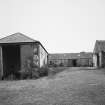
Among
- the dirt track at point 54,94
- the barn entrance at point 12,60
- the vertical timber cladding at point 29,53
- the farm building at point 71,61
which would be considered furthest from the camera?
the farm building at point 71,61

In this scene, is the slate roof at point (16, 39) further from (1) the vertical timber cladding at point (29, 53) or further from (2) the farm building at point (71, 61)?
(2) the farm building at point (71, 61)

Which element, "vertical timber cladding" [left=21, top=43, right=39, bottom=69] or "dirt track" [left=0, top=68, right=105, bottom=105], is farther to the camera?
"vertical timber cladding" [left=21, top=43, right=39, bottom=69]

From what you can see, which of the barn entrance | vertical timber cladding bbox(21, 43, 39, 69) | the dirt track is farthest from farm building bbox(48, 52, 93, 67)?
the dirt track

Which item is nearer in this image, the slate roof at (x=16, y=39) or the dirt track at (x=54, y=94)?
the dirt track at (x=54, y=94)

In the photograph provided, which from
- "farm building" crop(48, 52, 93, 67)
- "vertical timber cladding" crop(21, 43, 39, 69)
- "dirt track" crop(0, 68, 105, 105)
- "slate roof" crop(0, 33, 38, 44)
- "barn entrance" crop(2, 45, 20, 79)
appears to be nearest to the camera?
"dirt track" crop(0, 68, 105, 105)

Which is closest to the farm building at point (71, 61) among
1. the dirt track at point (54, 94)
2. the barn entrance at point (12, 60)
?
the barn entrance at point (12, 60)

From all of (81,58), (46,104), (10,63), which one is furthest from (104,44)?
(46,104)

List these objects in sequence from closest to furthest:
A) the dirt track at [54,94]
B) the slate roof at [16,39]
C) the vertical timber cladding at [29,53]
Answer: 1. the dirt track at [54,94]
2. the vertical timber cladding at [29,53]
3. the slate roof at [16,39]

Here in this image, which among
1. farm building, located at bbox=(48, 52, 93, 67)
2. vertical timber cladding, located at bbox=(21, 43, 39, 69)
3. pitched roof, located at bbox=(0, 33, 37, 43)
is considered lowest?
farm building, located at bbox=(48, 52, 93, 67)

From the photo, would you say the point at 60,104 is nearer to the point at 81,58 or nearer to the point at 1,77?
the point at 1,77

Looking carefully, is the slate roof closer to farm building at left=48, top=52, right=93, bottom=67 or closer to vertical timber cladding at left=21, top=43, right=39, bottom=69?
vertical timber cladding at left=21, top=43, right=39, bottom=69

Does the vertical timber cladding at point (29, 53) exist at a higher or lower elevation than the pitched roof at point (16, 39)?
lower

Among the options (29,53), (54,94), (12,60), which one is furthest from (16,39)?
(54,94)

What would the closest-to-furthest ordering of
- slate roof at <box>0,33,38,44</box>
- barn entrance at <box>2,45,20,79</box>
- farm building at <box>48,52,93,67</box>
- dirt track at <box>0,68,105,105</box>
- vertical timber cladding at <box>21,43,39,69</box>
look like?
dirt track at <box>0,68,105,105</box> → vertical timber cladding at <box>21,43,39,69</box> → slate roof at <box>0,33,38,44</box> → barn entrance at <box>2,45,20,79</box> → farm building at <box>48,52,93,67</box>
